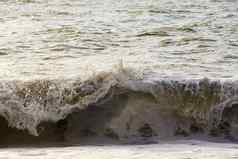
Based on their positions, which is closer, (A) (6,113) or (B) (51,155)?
(B) (51,155)

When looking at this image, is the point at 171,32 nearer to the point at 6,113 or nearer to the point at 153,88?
the point at 153,88

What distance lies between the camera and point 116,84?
7527 millimetres

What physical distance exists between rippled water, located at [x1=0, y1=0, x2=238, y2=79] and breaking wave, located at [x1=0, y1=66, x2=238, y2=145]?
0.47 meters

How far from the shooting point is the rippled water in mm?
8516

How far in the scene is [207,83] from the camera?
297 inches

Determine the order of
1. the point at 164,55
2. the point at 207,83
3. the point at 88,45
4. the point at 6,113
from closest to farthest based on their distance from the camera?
the point at 6,113, the point at 207,83, the point at 164,55, the point at 88,45

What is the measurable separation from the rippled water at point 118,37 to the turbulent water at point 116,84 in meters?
0.01

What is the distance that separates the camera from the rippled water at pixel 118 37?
8.52 metres

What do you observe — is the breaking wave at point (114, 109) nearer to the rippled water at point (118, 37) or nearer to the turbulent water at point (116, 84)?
the turbulent water at point (116, 84)

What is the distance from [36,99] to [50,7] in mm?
6905

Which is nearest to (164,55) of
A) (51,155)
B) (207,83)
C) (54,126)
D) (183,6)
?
(207,83)

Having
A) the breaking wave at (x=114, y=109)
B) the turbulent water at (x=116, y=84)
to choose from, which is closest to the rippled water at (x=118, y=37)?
the turbulent water at (x=116, y=84)

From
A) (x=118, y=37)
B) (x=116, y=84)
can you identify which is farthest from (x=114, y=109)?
(x=118, y=37)

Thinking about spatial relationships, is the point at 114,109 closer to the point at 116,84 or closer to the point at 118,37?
the point at 116,84
